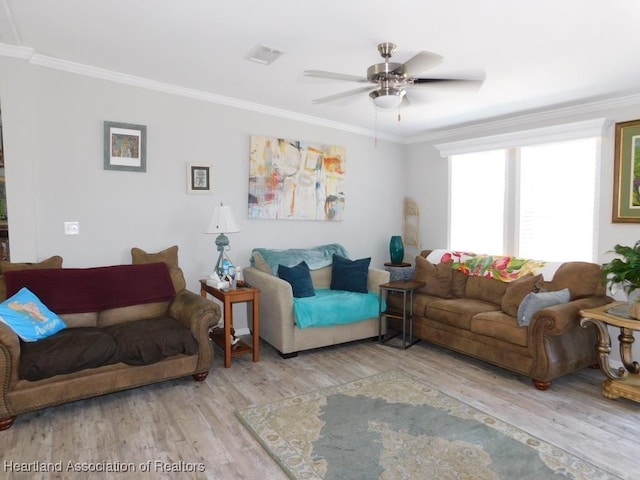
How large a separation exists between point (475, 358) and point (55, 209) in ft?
13.1

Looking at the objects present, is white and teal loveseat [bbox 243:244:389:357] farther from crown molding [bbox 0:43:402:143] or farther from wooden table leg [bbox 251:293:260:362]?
crown molding [bbox 0:43:402:143]

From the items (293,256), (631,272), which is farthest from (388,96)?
(293,256)

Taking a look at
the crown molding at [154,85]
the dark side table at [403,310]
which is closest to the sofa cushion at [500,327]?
the dark side table at [403,310]

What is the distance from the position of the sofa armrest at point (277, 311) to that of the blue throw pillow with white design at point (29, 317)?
166cm

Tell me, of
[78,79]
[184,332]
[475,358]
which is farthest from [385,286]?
[78,79]

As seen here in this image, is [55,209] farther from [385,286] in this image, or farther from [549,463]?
[549,463]

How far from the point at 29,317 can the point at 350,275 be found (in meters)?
2.84

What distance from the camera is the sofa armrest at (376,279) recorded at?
14.2 feet

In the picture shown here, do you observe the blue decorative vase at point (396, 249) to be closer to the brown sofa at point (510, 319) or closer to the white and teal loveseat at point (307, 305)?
the brown sofa at point (510, 319)

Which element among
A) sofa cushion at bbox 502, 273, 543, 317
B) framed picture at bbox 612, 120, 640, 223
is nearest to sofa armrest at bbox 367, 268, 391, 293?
sofa cushion at bbox 502, 273, 543, 317

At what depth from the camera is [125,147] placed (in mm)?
3795

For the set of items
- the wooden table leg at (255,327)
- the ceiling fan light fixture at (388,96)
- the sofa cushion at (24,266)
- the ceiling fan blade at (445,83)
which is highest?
the ceiling fan blade at (445,83)

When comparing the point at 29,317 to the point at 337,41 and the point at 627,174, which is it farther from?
the point at 627,174

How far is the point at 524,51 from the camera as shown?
282 cm
